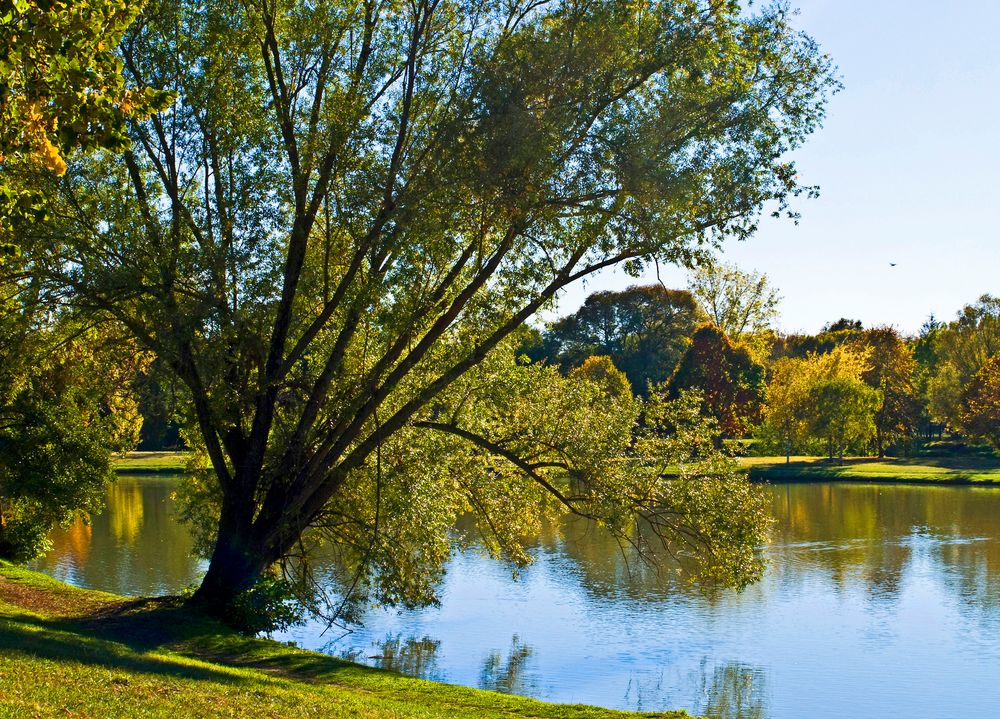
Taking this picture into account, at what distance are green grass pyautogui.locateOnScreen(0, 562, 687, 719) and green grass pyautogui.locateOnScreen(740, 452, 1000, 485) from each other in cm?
3786

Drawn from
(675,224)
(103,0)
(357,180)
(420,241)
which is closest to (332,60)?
(357,180)

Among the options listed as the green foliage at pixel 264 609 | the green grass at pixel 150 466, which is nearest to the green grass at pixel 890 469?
the green grass at pixel 150 466

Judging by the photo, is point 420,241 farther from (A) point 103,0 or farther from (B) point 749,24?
(A) point 103,0

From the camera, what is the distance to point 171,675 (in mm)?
11562

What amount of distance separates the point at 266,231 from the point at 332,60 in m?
3.54

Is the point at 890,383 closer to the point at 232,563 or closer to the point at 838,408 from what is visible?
the point at 838,408

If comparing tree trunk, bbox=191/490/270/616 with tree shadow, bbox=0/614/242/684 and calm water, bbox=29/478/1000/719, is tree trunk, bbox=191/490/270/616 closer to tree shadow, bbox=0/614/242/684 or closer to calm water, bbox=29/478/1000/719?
calm water, bbox=29/478/1000/719

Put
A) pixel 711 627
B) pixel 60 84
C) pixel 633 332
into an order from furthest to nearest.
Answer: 1. pixel 633 332
2. pixel 711 627
3. pixel 60 84

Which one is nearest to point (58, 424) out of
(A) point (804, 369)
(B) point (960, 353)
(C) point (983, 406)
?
(A) point (804, 369)

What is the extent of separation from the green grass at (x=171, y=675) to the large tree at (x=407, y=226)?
6.87 ft

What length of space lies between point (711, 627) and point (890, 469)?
36.6m

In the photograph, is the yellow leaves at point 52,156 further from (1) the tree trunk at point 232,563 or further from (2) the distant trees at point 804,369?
(2) the distant trees at point 804,369

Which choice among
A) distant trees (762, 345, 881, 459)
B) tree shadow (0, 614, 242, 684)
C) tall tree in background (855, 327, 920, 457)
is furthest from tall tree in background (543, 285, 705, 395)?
tree shadow (0, 614, 242, 684)

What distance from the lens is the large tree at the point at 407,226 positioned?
52.0ft
